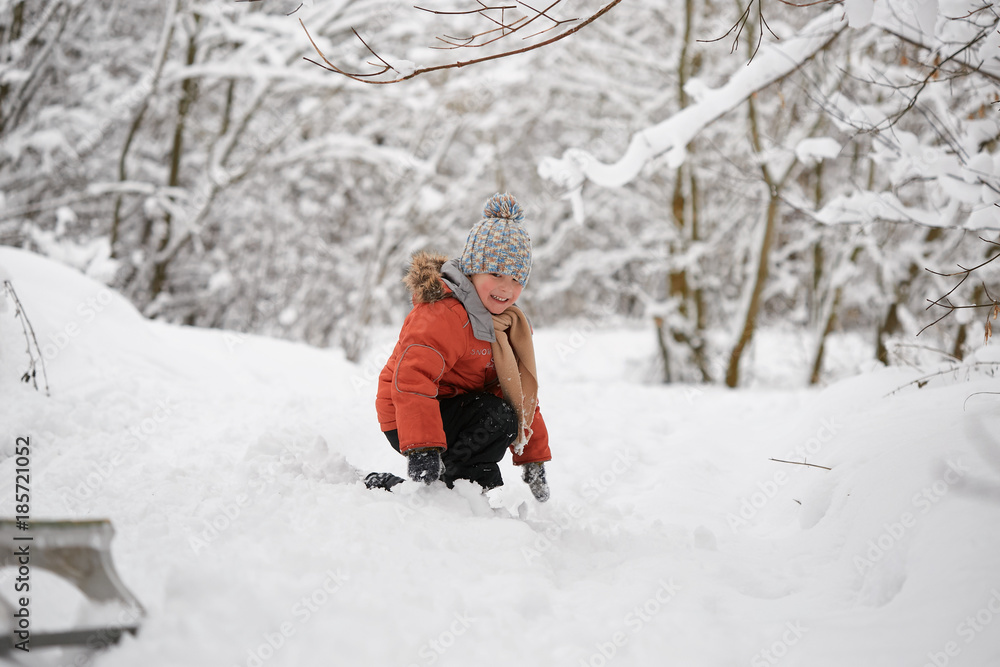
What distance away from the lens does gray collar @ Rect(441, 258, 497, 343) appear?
7.31ft

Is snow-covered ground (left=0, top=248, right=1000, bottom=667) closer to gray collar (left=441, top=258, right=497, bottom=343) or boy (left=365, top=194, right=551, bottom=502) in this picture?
boy (left=365, top=194, right=551, bottom=502)

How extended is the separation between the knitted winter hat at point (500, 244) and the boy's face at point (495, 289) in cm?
2

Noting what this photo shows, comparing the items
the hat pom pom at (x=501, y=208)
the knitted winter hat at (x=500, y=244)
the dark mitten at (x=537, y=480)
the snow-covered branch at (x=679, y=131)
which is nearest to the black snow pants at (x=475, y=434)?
the dark mitten at (x=537, y=480)

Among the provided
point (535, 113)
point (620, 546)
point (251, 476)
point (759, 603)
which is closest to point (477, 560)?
point (620, 546)

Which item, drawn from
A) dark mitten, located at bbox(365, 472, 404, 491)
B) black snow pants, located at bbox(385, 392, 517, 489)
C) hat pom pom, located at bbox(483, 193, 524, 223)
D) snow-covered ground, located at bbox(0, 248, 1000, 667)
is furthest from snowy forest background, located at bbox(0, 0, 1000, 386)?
dark mitten, located at bbox(365, 472, 404, 491)

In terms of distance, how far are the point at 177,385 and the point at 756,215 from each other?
7.79 meters

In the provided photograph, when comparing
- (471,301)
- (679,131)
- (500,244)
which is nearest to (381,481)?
(471,301)

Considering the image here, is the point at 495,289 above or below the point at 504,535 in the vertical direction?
above

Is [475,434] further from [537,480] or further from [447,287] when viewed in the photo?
[447,287]

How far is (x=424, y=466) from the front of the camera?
2.01 metres

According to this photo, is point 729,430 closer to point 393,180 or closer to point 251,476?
point 251,476

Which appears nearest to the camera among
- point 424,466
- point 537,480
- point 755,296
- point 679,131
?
point 424,466

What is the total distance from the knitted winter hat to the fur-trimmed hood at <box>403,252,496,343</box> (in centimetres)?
6

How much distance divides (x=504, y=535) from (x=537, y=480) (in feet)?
2.12
